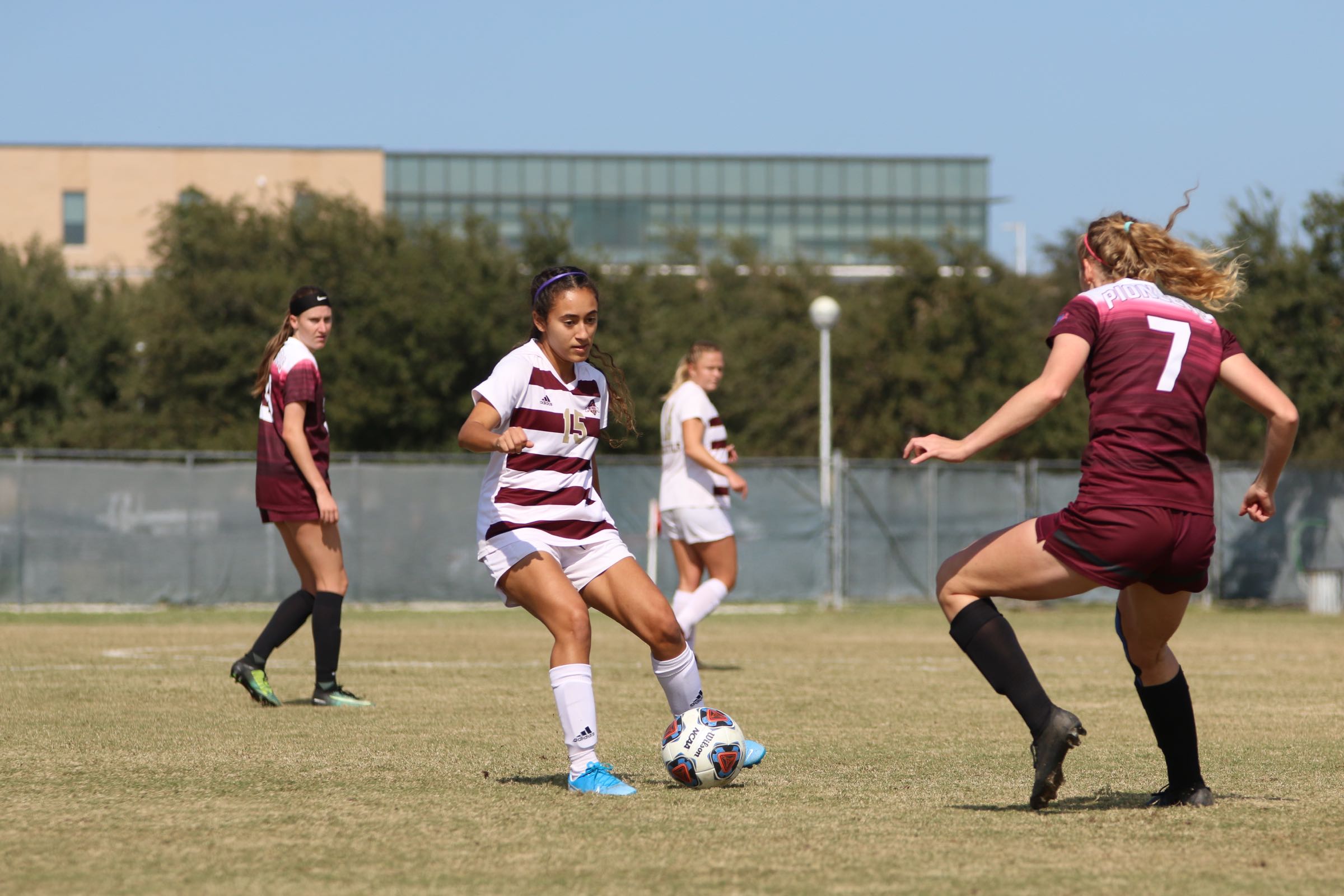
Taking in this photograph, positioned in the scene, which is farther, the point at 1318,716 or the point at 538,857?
the point at 1318,716

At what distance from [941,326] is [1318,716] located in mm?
29068

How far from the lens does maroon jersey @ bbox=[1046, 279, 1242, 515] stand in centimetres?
480

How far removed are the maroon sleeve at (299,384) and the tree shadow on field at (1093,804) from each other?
457cm

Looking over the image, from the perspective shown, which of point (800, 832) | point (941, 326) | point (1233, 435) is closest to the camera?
point (800, 832)

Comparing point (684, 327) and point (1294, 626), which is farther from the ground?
point (684, 327)

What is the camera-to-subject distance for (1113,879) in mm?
3961

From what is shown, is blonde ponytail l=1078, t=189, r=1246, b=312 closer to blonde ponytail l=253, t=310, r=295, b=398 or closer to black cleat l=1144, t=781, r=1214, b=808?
black cleat l=1144, t=781, r=1214, b=808

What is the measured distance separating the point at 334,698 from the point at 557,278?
357 centimetres

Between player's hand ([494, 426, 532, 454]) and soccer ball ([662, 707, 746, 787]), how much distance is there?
3.92 feet

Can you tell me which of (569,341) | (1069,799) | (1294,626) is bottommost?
(1294,626)

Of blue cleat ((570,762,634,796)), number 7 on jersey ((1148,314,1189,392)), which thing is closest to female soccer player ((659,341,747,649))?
blue cleat ((570,762,634,796))

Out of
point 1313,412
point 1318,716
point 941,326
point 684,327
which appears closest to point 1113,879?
point 1318,716

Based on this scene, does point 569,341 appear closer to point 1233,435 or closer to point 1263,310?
point 1263,310

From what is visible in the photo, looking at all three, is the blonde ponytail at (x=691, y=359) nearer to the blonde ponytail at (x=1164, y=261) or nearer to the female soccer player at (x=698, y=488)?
the female soccer player at (x=698, y=488)
